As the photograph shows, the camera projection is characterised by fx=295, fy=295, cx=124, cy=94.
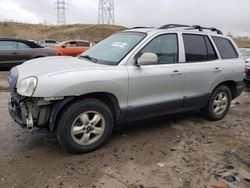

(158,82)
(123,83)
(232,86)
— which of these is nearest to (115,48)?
(123,83)

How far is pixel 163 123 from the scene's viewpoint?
219 inches

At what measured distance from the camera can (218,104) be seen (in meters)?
5.91

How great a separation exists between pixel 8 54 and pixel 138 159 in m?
8.52

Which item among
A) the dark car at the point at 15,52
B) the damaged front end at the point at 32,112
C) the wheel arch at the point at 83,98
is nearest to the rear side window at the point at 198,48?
the wheel arch at the point at 83,98

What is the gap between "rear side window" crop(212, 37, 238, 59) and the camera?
5770mm

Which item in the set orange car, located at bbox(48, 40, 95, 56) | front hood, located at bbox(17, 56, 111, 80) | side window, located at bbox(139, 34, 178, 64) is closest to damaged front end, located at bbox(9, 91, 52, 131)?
front hood, located at bbox(17, 56, 111, 80)

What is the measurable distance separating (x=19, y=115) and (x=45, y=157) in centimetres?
67

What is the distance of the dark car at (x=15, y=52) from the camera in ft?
35.7

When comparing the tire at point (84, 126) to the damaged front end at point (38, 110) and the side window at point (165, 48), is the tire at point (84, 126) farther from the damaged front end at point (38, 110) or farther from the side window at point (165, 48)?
the side window at point (165, 48)

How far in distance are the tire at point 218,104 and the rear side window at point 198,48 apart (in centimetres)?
70

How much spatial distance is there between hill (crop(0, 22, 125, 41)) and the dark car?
120ft

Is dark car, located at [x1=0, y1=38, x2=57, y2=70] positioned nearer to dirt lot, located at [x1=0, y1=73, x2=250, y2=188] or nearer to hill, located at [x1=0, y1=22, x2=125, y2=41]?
dirt lot, located at [x1=0, y1=73, x2=250, y2=188]

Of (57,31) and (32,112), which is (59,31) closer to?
(57,31)

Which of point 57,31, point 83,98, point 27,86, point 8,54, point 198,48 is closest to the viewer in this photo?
point 27,86
